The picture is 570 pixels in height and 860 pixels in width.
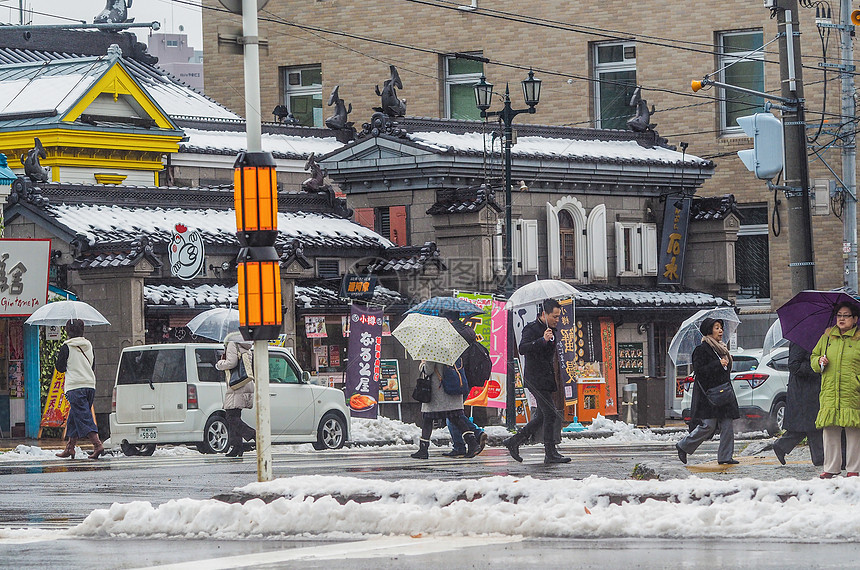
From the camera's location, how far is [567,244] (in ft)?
121

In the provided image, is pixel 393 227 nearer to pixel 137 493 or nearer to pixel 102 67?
pixel 102 67

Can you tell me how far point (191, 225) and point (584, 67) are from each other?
1878 cm

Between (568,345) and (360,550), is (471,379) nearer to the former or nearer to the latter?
(360,550)

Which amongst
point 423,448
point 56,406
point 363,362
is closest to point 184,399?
point 423,448

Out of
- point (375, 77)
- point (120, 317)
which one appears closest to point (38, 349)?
point (120, 317)

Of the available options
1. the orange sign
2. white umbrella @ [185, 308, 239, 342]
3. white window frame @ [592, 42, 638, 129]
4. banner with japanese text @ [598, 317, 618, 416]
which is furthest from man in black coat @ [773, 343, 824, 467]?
white window frame @ [592, 42, 638, 129]

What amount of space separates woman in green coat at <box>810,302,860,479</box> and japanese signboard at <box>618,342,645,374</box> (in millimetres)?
21301

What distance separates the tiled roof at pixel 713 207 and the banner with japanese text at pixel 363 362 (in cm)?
1183

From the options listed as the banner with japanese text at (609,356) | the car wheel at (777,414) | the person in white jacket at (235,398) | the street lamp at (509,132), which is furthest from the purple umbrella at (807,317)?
the banner with japanese text at (609,356)

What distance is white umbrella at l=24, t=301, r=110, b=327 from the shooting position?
25797mm

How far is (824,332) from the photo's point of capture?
1583 cm

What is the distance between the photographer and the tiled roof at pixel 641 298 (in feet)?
117

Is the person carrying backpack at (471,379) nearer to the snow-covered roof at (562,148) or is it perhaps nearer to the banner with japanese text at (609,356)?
the snow-covered roof at (562,148)

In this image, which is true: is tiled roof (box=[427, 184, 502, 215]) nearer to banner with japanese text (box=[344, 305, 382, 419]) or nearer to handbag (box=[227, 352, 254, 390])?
banner with japanese text (box=[344, 305, 382, 419])
